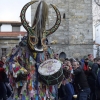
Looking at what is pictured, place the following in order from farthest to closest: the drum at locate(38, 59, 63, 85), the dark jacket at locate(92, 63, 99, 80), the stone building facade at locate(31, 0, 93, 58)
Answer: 1. the stone building facade at locate(31, 0, 93, 58)
2. the dark jacket at locate(92, 63, 99, 80)
3. the drum at locate(38, 59, 63, 85)

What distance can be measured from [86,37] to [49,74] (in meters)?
19.4

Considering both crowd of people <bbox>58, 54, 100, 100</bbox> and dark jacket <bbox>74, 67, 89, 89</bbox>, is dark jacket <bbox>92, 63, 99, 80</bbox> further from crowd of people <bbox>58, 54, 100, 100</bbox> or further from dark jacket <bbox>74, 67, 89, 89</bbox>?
dark jacket <bbox>74, 67, 89, 89</bbox>

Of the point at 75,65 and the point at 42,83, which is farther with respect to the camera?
the point at 75,65

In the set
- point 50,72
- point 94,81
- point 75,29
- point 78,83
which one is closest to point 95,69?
point 94,81

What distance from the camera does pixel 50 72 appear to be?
13.8 feet

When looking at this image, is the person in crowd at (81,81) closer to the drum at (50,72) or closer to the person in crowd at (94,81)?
the person in crowd at (94,81)

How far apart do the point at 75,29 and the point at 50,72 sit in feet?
62.7

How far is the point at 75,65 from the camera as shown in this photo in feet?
22.5

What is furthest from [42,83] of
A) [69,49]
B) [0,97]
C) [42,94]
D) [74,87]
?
[69,49]

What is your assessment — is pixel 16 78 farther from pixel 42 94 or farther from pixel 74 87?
pixel 74 87

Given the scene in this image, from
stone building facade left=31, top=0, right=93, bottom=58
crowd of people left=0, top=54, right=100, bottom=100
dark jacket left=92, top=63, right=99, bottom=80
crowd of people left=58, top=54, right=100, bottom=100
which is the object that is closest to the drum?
crowd of people left=58, top=54, right=100, bottom=100

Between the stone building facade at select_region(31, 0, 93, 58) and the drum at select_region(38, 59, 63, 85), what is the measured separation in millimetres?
18310

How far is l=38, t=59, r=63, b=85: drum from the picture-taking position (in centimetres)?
414

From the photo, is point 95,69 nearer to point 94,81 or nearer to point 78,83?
point 94,81
